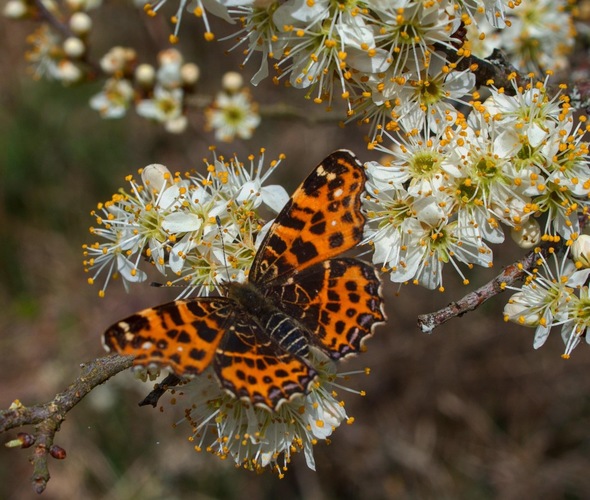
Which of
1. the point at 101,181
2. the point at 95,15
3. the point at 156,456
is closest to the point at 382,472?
the point at 156,456

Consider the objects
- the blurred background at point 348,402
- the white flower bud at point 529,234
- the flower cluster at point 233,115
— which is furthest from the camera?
the blurred background at point 348,402

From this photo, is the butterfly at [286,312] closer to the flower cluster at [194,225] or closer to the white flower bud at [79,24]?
the flower cluster at [194,225]

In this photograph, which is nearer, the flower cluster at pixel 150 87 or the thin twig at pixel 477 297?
the thin twig at pixel 477 297

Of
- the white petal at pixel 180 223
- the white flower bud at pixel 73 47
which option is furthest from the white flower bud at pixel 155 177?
the white flower bud at pixel 73 47

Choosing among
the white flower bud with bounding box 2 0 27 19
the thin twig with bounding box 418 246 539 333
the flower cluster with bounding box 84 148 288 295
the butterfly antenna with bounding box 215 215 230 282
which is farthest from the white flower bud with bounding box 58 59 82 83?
the thin twig with bounding box 418 246 539 333


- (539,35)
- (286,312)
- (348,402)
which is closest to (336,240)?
(286,312)

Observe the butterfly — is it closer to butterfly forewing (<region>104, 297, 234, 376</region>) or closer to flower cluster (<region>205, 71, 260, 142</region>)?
butterfly forewing (<region>104, 297, 234, 376</region>)

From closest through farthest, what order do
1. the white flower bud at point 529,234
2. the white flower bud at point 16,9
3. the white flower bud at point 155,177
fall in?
the white flower bud at point 529,234, the white flower bud at point 155,177, the white flower bud at point 16,9
